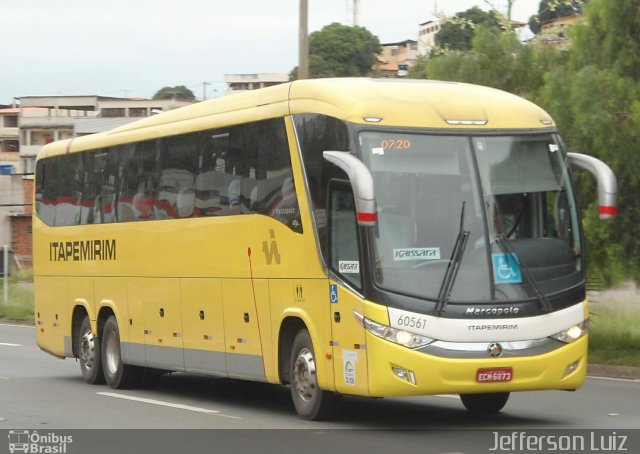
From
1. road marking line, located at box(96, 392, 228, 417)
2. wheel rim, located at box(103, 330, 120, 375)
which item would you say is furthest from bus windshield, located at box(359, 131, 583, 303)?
wheel rim, located at box(103, 330, 120, 375)

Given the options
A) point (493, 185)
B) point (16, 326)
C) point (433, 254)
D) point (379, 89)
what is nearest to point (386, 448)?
point (433, 254)

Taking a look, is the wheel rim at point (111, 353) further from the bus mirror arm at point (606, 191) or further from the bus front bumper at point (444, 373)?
the bus mirror arm at point (606, 191)

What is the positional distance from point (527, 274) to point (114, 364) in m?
8.31

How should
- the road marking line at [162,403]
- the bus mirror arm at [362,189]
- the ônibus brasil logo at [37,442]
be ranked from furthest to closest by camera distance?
the road marking line at [162,403], the bus mirror arm at [362,189], the ônibus brasil logo at [37,442]

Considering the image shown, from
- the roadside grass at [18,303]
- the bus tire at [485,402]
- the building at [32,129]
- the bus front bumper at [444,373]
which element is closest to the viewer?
the bus front bumper at [444,373]

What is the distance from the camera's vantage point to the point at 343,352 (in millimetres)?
13305

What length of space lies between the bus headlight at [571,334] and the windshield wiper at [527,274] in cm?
27

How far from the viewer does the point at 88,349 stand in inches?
807

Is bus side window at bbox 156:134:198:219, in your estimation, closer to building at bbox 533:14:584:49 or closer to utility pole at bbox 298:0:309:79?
utility pole at bbox 298:0:309:79

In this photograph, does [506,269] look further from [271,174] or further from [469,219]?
[271,174]

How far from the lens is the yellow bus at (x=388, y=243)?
504 inches

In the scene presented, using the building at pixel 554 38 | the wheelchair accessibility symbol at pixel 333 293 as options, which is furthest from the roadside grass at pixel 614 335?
the wheelchair accessibility symbol at pixel 333 293

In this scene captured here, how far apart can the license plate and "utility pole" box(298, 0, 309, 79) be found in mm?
13186

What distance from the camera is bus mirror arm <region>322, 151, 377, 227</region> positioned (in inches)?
489
